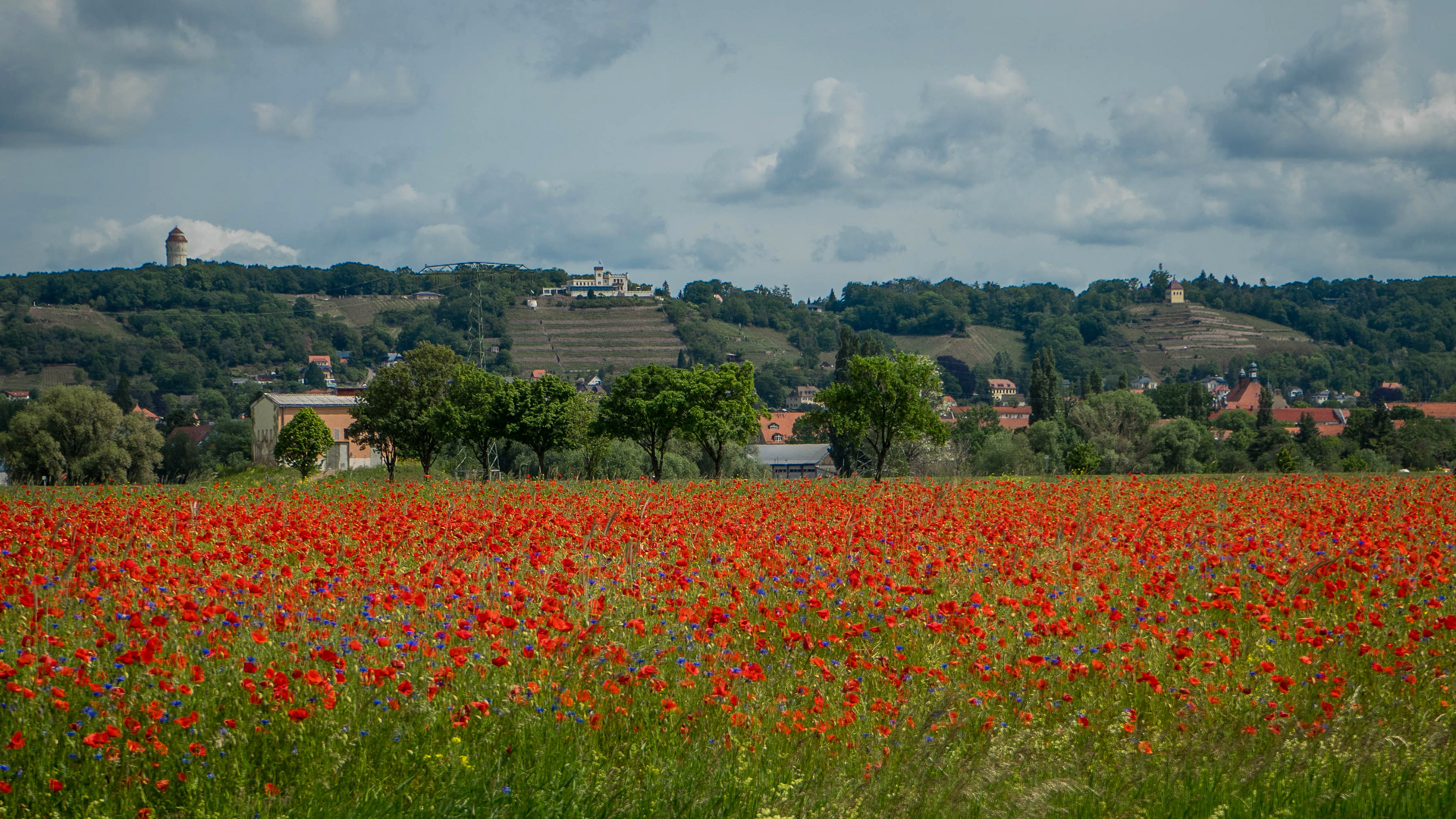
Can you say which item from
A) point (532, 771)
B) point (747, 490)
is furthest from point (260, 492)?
point (532, 771)

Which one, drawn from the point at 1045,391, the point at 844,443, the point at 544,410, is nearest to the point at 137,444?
the point at 544,410

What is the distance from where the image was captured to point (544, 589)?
863 centimetres

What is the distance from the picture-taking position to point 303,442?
66.6 metres

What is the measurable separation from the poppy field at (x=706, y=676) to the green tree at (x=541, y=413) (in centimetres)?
3774

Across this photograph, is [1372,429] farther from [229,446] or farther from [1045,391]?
[229,446]

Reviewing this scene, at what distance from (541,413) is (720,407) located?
9015mm

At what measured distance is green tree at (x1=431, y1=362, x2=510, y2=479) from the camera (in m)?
50.1

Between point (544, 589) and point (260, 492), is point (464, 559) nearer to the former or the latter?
point (544, 589)

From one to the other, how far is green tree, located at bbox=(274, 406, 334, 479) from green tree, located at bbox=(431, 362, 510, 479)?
16153mm

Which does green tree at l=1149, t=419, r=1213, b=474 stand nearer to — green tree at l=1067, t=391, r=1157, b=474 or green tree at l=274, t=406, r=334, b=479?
green tree at l=1067, t=391, r=1157, b=474

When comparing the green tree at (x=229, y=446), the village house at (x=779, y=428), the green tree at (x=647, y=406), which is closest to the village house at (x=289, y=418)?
the green tree at (x=229, y=446)

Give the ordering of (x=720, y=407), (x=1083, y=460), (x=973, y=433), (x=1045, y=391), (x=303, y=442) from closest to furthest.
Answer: (x=720, y=407)
(x=1083, y=460)
(x=303, y=442)
(x=973, y=433)
(x=1045, y=391)

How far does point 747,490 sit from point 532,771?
13.7 metres

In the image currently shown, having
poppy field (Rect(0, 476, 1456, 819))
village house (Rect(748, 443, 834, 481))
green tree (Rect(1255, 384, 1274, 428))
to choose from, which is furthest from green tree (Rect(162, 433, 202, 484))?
poppy field (Rect(0, 476, 1456, 819))
